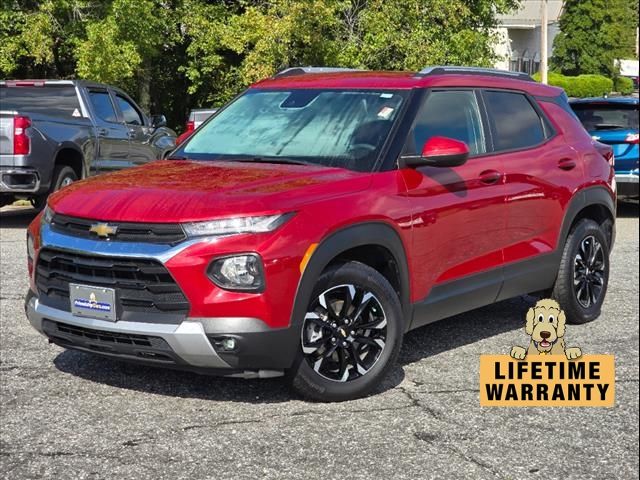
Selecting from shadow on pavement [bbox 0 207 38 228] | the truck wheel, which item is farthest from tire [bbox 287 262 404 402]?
shadow on pavement [bbox 0 207 38 228]

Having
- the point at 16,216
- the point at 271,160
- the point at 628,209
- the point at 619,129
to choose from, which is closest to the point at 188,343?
the point at 271,160

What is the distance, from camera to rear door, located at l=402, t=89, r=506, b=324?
5.51m

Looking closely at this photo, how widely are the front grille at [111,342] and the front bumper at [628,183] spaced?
1044cm

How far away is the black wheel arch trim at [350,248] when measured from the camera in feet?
15.6

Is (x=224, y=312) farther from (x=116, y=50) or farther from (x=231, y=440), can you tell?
(x=116, y=50)

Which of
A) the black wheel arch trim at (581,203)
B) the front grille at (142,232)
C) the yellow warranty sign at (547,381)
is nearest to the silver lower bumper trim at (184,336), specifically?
the front grille at (142,232)

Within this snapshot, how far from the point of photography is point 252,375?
15.8 ft

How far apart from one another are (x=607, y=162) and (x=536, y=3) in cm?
2704

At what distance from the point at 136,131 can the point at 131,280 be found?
9352 mm

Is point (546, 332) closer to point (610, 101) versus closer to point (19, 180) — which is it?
point (19, 180)

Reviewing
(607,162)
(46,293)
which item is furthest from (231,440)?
(607,162)

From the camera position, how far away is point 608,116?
45.9ft

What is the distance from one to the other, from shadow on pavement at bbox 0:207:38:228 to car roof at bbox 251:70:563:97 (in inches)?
282

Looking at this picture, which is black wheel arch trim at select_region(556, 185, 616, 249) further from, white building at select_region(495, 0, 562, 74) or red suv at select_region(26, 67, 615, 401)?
white building at select_region(495, 0, 562, 74)
